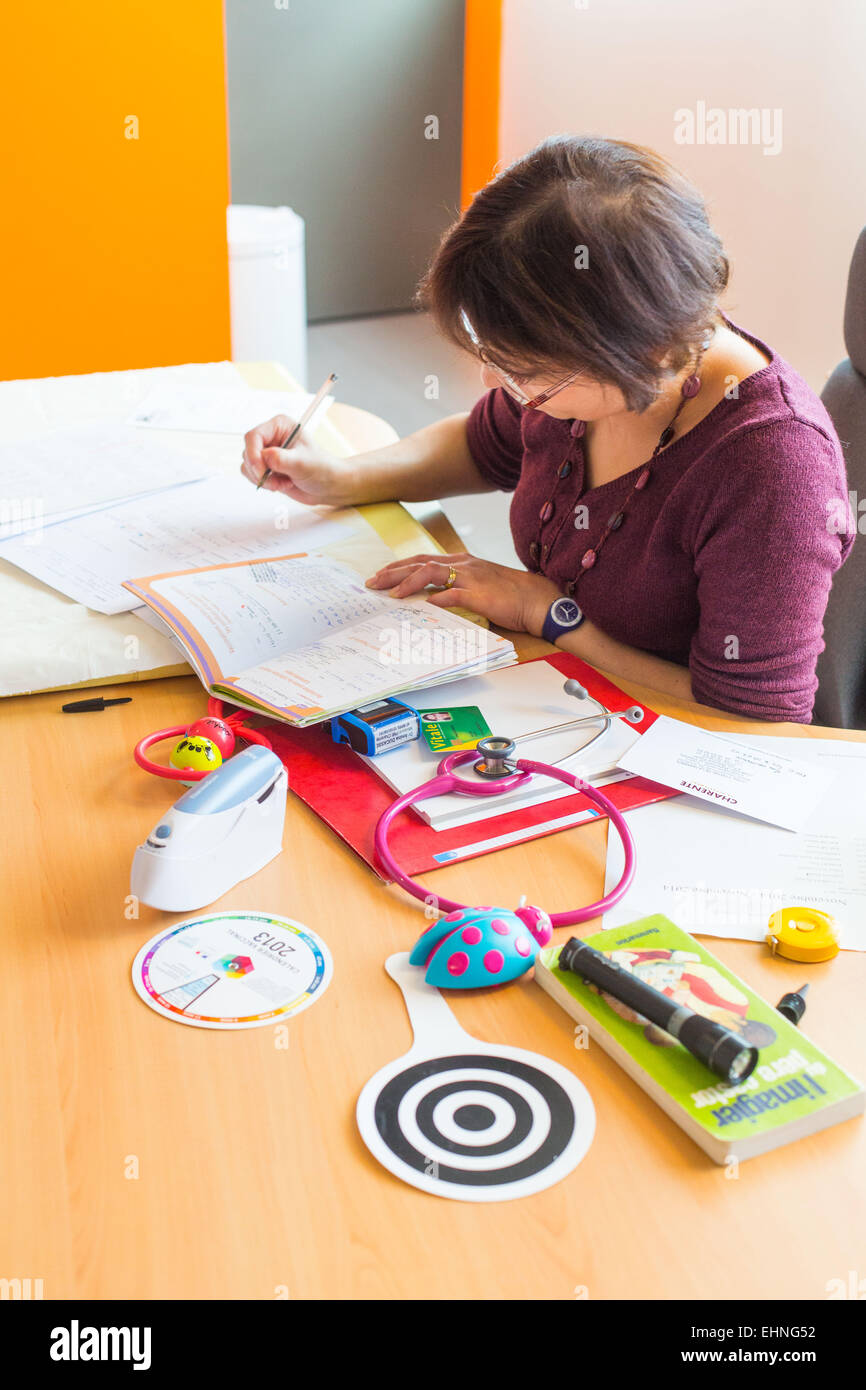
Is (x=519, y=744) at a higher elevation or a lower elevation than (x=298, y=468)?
lower

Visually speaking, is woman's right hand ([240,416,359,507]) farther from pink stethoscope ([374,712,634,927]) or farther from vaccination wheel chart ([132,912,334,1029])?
vaccination wheel chart ([132,912,334,1029])

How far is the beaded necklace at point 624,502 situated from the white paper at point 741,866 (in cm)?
41

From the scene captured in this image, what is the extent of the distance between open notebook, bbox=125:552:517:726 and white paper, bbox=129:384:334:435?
451 millimetres

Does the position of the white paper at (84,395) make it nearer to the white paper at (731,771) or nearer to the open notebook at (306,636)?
the open notebook at (306,636)

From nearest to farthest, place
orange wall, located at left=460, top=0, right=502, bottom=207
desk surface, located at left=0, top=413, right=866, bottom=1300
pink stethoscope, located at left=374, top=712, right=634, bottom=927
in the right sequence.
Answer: desk surface, located at left=0, top=413, right=866, bottom=1300
pink stethoscope, located at left=374, top=712, right=634, bottom=927
orange wall, located at left=460, top=0, right=502, bottom=207

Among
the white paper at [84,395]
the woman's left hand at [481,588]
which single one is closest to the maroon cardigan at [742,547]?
the woman's left hand at [481,588]

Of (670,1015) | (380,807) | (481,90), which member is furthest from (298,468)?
(481,90)

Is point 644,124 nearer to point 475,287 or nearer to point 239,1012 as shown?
point 475,287

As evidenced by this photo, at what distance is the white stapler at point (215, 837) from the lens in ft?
2.76

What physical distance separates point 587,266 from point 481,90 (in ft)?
12.4

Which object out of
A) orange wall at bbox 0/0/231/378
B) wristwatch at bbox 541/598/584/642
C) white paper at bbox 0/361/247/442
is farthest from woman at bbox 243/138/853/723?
orange wall at bbox 0/0/231/378

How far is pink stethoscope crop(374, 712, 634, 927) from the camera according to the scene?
2.91ft

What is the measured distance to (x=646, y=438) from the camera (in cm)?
129

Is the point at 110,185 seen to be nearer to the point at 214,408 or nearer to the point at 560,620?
the point at 214,408
